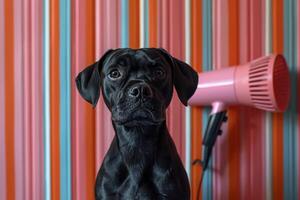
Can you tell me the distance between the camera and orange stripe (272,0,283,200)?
4.12 feet

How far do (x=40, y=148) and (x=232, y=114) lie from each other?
0.60 metres

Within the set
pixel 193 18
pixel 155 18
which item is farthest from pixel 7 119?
pixel 193 18

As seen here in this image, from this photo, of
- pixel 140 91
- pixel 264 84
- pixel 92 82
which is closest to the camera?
pixel 140 91

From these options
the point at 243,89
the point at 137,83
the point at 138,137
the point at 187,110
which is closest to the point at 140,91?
the point at 137,83

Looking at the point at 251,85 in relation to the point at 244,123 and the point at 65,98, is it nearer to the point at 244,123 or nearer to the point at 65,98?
the point at 244,123

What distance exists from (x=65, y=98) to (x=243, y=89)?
1.71ft

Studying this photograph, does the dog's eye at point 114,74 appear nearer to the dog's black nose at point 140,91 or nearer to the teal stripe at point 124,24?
the dog's black nose at point 140,91

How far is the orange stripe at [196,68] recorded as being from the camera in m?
1.25

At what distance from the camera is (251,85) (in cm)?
106

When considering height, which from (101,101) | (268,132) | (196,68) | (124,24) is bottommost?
(268,132)

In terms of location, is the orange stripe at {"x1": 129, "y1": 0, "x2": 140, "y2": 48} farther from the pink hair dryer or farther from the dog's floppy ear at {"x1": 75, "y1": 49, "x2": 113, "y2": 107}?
the dog's floppy ear at {"x1": 75, "y1": 49, "x2": 113, "y2": 107}

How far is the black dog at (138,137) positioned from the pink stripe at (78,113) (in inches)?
13.3

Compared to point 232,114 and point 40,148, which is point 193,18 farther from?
point 40,148
